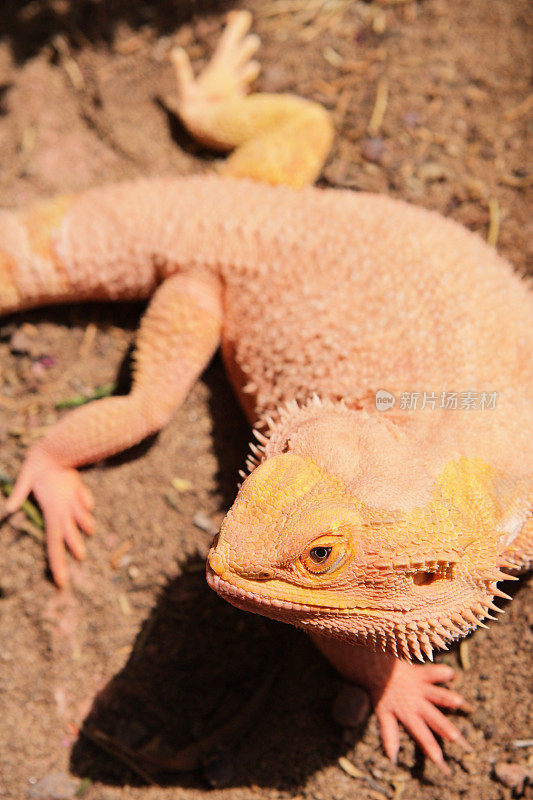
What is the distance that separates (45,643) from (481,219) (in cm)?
324

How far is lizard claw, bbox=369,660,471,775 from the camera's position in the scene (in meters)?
2.96

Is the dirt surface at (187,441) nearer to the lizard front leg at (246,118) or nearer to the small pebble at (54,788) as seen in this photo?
the small pebble at (54,788)

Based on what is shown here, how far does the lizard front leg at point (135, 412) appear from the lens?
3.23 meters

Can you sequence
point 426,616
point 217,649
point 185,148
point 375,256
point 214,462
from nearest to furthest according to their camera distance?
point 426,616, point 375,256, point 217,649, point 214,462, point 185,148

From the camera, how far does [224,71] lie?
399cm

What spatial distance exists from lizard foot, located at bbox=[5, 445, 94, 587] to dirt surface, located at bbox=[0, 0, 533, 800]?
0.11 metres

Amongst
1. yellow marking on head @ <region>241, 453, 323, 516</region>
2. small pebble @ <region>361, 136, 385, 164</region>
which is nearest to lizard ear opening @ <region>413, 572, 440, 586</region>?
yellow marking on head @ <region>241, 453, 323, 516</region>

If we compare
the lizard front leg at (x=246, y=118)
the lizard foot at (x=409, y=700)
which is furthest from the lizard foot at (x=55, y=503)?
the lizard front leg at (x=246, y=118)

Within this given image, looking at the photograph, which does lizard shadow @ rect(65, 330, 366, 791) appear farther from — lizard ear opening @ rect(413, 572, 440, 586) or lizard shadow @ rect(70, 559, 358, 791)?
lizard ear opening @ rect(413, 572, 440, 586)

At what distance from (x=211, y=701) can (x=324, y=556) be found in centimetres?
167

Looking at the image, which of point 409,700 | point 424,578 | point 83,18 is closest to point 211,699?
point 409,700

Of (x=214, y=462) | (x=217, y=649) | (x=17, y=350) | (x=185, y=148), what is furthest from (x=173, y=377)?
(x=185, y=148)

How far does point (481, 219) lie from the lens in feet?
12.3

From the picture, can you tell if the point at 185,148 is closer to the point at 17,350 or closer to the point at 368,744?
the point at 17,350
